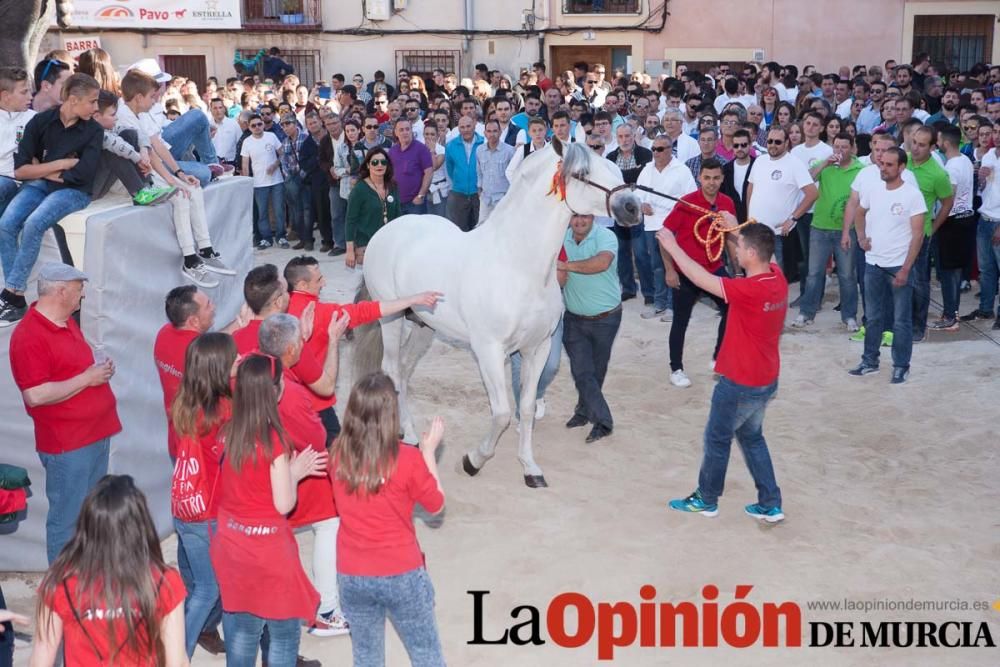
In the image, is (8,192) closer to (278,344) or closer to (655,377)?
(278,344)

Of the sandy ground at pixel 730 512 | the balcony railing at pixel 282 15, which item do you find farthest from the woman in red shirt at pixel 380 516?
the balcony railing at pixel 282 15

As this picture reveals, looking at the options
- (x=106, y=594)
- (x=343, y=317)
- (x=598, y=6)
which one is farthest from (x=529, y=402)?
(x=598, y=6)

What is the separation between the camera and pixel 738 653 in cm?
512

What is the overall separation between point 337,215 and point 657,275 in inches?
190

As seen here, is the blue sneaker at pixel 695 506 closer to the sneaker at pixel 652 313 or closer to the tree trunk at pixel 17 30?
the sneaker at pixel 652 313

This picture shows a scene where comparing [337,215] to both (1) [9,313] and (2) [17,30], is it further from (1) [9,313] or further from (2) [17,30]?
(1) [9,313]

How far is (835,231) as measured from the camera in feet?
33.5

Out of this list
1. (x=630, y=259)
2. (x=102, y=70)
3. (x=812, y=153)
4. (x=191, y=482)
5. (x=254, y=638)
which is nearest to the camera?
(x=254, y=638)

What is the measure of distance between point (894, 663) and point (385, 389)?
9.21 feet

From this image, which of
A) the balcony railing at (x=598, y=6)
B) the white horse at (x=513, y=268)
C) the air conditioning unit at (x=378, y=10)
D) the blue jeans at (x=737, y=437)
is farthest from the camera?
the air conditioning unit at (x=378, y=10)

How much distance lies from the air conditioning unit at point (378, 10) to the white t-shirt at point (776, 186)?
1493cm

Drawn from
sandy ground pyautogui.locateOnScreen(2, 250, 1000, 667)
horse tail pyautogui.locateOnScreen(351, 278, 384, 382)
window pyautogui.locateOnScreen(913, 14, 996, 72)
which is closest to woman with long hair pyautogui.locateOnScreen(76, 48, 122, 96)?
horse tail pyautogui.locateOnScreen(351, 278, 384, 382)

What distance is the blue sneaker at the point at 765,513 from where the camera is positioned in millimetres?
6461

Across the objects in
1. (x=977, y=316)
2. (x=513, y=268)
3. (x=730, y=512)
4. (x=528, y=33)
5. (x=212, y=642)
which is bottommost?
(x=212, y=642)
